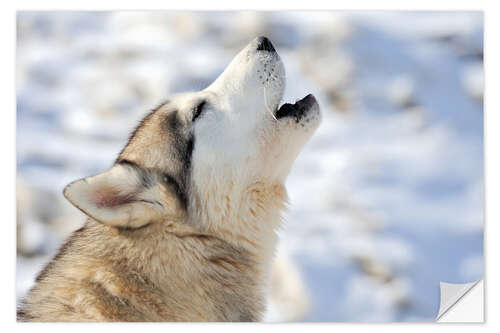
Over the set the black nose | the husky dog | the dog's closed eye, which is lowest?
the husky dog

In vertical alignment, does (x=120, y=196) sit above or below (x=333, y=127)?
below

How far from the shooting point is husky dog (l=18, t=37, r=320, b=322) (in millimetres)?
1854

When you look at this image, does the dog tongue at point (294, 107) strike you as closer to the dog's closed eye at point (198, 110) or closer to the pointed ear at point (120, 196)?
the dog's closed eye at point (198, 110)

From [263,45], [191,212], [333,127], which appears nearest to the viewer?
[191,212]

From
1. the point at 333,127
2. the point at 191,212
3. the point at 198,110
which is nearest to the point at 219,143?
the point at 198,110

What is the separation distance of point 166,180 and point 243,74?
44cm

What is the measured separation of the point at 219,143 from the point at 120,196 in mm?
368

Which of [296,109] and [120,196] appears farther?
[296,109]

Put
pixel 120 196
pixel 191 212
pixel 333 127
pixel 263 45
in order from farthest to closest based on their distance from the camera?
pixel 333 127, pixel 263 45, pixel 191 212, pixel 120 196

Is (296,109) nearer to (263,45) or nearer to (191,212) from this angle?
(263,45)

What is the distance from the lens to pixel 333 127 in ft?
8.89

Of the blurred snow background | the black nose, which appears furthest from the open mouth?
the blurred snow background

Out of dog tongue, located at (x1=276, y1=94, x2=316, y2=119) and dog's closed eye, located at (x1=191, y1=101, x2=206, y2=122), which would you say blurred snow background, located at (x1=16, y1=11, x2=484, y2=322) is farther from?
dog's closed eye, located at (x1=191, y1=101, x2=206, y2=122)
